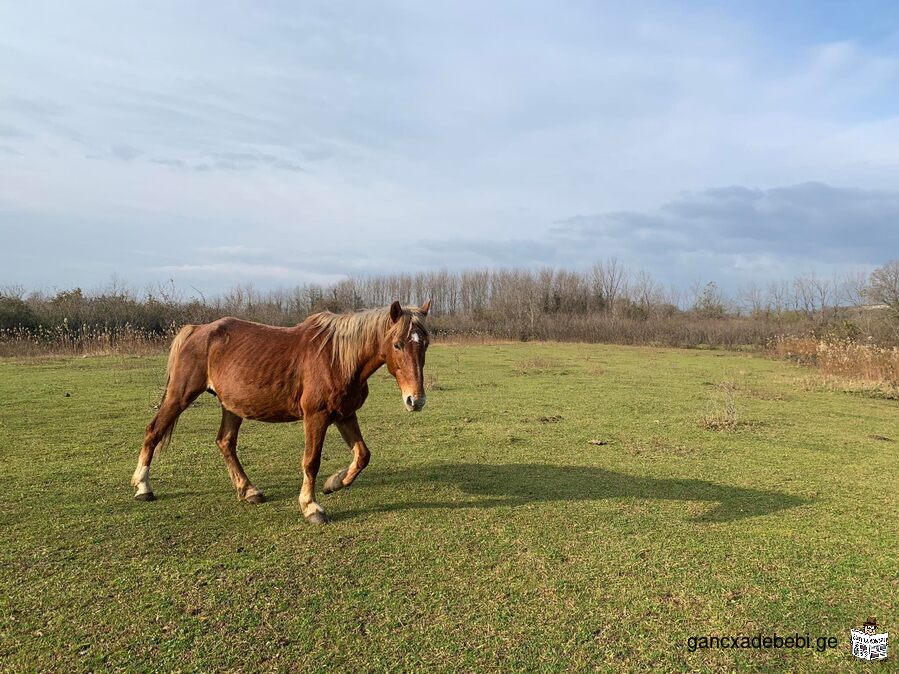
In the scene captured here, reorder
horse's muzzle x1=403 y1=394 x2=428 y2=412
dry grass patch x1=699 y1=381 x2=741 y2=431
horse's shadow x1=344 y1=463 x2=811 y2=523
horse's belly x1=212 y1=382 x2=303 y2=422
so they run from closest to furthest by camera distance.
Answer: horse's muzzle x1=403 y1=394 x2=428 y2=412 < horse's belly x1=212 y1=382 x2=303 y2=422 < horse's shadow x1=344 y1=463 x2=811 y2=523 < dry grass patch x1=699 y1=381 x2=741 y2=431

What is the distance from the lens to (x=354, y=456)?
477 cm

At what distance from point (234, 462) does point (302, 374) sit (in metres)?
1.13

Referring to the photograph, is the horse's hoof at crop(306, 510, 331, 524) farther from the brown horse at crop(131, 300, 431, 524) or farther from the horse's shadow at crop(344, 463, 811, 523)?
the horse's shadow at crop(344, 463, 811, 523)

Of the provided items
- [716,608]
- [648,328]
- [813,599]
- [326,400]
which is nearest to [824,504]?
[813,599]

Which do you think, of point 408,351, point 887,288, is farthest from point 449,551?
point 887,288

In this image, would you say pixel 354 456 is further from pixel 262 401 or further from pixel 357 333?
pixel 357 333

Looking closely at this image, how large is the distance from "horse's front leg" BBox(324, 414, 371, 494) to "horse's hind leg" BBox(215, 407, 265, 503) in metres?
0.64

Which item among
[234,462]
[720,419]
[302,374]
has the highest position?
[302,374]

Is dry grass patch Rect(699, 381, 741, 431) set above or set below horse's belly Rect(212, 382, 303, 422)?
below

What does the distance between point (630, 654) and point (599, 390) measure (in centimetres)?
1009

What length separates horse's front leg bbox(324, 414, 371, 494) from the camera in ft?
15.5

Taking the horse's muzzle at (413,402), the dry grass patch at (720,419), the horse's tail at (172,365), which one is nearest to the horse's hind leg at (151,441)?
the horse's tail at (172,365)

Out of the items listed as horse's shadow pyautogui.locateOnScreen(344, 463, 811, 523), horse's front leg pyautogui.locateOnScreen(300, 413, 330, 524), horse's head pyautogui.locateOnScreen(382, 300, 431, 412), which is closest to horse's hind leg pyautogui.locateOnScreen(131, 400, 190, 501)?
horse's front leg pyautogui.locateOnScreen(300, 413, 330, 524)

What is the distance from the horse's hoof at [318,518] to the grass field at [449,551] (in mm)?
101
